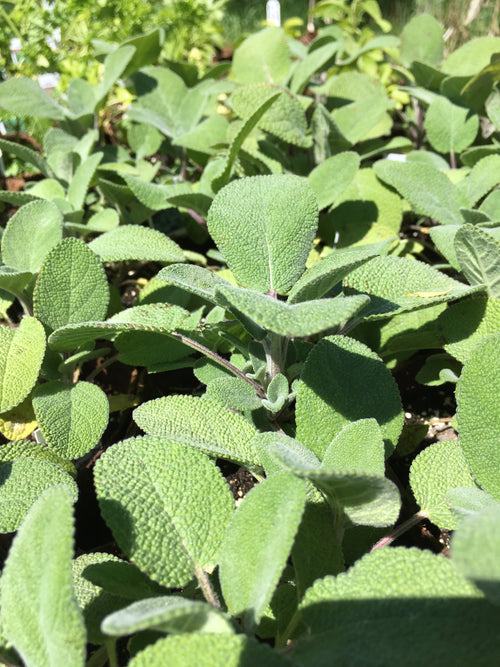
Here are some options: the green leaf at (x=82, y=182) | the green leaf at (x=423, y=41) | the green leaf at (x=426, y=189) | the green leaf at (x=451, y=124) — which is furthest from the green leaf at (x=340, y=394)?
the green leaf at (x=423, y=41)

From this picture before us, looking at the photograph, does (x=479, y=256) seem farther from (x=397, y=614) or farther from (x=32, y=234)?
(x=32, y=234)

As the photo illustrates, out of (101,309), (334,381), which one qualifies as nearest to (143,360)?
(101,309)

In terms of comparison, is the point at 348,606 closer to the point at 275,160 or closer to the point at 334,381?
the point at 334,381

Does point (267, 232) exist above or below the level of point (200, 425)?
above

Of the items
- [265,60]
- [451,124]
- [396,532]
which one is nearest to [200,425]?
[396,532]

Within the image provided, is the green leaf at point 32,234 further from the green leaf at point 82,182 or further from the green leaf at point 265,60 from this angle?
the green leaf at point 265,60

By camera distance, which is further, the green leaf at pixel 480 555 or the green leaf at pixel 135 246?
the green leaf at pixel 135 246
